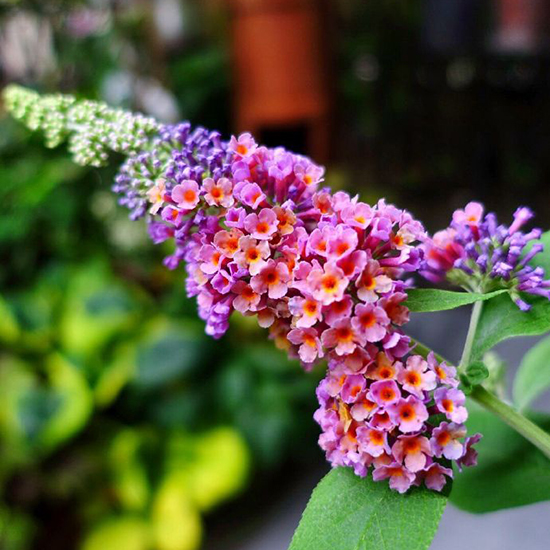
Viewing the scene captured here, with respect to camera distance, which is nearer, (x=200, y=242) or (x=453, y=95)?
(x=200, y=242)

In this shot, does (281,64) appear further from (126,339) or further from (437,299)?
(437,299)

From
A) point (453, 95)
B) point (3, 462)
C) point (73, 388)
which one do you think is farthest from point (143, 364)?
point (453, 95)

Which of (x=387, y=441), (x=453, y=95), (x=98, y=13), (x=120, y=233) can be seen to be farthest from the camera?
(x=453, y=95)

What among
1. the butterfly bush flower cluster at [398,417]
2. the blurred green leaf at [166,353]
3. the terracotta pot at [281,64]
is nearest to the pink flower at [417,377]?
the butterfly bush flower cluster at [398,417]

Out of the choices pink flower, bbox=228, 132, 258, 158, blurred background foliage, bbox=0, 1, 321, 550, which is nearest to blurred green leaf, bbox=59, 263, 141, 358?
blurred background foliage, bbox=0, 1, 321, 550

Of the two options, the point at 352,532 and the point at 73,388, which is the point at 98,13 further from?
the point at 352,532

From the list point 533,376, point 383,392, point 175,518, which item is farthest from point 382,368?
point 175,518

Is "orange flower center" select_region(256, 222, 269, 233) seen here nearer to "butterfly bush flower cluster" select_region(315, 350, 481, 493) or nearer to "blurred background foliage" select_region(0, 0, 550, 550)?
"butterfly bush flower cluster" select_region(315, 350, 481, 493)
